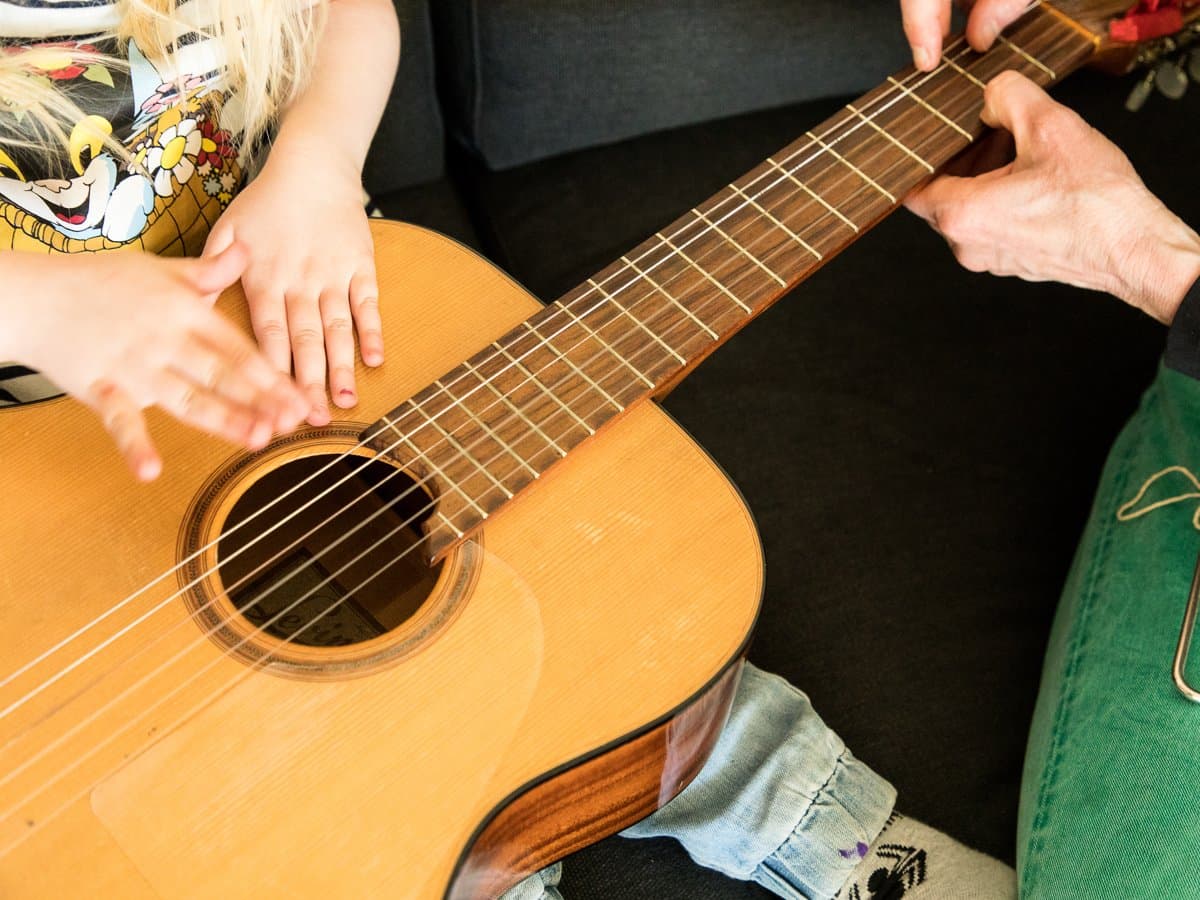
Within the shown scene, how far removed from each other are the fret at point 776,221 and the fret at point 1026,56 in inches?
12.2

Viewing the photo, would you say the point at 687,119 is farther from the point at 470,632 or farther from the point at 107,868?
the point at 107,868

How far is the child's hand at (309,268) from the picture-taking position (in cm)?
83

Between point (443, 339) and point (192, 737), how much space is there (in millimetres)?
356

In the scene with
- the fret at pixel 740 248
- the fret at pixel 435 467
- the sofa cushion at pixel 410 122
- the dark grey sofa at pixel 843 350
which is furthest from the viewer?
the sofa cushion at pixel 410 122

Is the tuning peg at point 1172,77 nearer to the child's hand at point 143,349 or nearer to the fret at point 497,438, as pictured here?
the fret at point 497,438

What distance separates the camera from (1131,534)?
1.01 meters

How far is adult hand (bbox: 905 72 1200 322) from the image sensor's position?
91 centimetres

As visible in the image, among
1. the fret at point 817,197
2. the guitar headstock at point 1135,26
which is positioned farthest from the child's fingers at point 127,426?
the guitar headstock at point 1135,26

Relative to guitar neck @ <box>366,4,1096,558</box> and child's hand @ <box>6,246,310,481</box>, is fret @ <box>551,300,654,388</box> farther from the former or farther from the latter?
child's hand @ <box>6,246,310,481</box>

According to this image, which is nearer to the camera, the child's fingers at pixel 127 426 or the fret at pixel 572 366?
the child's fingers at pixel 127 426

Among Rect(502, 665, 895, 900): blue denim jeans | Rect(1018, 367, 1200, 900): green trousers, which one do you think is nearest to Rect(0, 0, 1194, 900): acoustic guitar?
Rect(502, 665, 895, 900): blue denim jeans

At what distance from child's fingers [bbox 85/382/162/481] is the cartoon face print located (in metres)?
0.22

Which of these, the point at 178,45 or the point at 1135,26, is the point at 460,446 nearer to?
the point at 178,45

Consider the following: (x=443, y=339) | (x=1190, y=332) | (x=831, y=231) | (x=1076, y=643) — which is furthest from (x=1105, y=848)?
(x=443, y=339)
